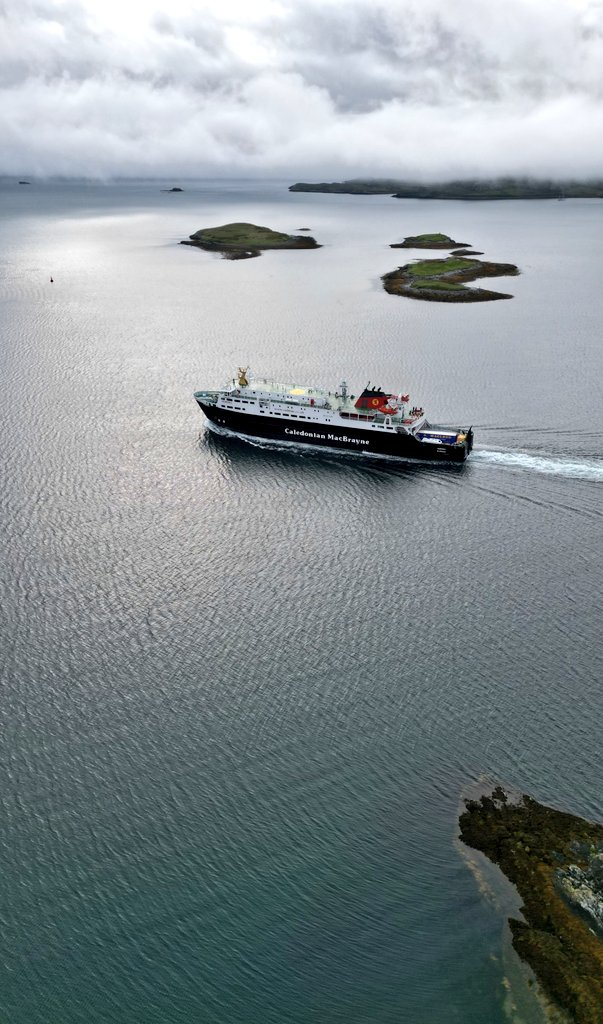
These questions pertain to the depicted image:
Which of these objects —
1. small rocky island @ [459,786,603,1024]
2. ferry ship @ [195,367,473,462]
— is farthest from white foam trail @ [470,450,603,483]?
small rocky island @ [459,786,603,1024]

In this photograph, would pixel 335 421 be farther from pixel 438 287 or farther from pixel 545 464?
pixel 438 287

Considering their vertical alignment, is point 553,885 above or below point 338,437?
below

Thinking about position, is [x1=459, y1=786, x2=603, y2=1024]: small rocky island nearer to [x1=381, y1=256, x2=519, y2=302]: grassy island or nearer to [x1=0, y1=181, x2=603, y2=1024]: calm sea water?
[x1=0, y1=181, x2=603, y2=1024]: calm sea water

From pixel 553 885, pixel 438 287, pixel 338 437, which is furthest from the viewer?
pixel 438 287

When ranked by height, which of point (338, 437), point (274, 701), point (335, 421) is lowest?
point (274, 701)

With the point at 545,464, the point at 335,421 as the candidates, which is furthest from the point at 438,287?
the point at 545,464

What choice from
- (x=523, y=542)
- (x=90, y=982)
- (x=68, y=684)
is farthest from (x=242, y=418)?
(x=90, y=982)

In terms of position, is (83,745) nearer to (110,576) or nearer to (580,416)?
(110,576)
